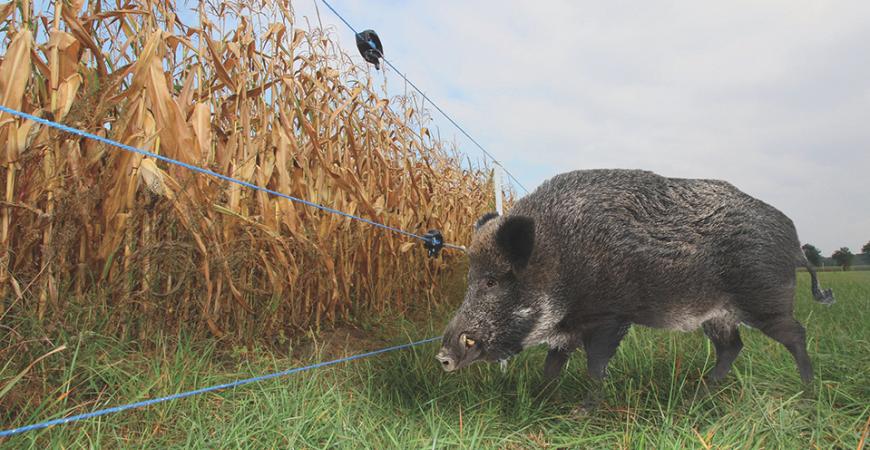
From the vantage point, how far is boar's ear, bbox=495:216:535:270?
245cm

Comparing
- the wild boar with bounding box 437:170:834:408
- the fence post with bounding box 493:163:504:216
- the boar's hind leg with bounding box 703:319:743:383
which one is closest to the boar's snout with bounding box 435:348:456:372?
the wild boar with bounding box 437:170:834:408

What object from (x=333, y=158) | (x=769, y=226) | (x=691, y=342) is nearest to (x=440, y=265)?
(x=333, y=158)

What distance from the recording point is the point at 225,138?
3340mm

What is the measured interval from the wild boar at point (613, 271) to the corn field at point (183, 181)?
1.36 metres

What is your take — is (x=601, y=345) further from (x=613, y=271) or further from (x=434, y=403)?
(x=434, y=403)

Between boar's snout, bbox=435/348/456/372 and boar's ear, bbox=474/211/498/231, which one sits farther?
boar's ear, bbox=474/211/498/231

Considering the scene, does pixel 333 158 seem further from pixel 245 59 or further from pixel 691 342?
pixel 691 342

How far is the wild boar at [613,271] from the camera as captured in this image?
2602 mm

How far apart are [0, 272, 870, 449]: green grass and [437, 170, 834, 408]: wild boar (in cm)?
28

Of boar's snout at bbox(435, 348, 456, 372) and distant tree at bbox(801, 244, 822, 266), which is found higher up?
distant tree at bbox(801, 244, 822, 266)

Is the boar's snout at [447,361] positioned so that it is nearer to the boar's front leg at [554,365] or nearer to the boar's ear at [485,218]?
the boar's front leg at [554,365]

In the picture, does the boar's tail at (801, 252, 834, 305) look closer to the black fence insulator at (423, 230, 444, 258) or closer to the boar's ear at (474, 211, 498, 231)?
the boar's ear at (474, 211, 498, 231)

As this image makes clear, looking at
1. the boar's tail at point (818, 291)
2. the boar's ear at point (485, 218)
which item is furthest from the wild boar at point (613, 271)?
the boar's tail at point (818, 291)

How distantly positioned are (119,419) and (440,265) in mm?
3696
